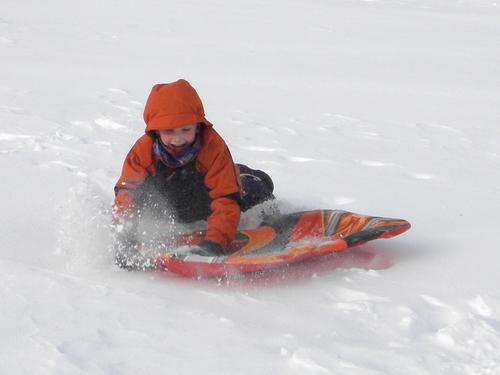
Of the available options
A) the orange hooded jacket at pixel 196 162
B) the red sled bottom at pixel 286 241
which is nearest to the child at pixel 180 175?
the orange hooded jacket at pixel 196 162

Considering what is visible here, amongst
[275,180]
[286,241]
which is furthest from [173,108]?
[275,180]

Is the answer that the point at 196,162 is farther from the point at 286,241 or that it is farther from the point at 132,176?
the point at 286,241

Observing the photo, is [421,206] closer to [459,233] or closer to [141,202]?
[459,233]

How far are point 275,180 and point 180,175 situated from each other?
1268 millimetres

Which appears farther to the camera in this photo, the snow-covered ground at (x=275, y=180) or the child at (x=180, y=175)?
the child at (x=180, y=175)

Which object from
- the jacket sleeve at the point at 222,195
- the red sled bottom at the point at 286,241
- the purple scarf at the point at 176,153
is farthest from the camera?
the purple scarf at the point at 176,153

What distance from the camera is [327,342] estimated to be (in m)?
2.69

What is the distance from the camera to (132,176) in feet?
12.4

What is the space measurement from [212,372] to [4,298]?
0.93 metres

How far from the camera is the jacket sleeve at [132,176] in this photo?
12.1 ft

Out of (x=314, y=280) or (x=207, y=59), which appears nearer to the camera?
(x=314, y=280)

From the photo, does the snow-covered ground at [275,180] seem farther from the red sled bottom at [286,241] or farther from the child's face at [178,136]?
the child's face at [178,136]

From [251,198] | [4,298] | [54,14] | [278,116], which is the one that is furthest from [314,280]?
[54,14]

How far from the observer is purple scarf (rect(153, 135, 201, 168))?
3764 mm
